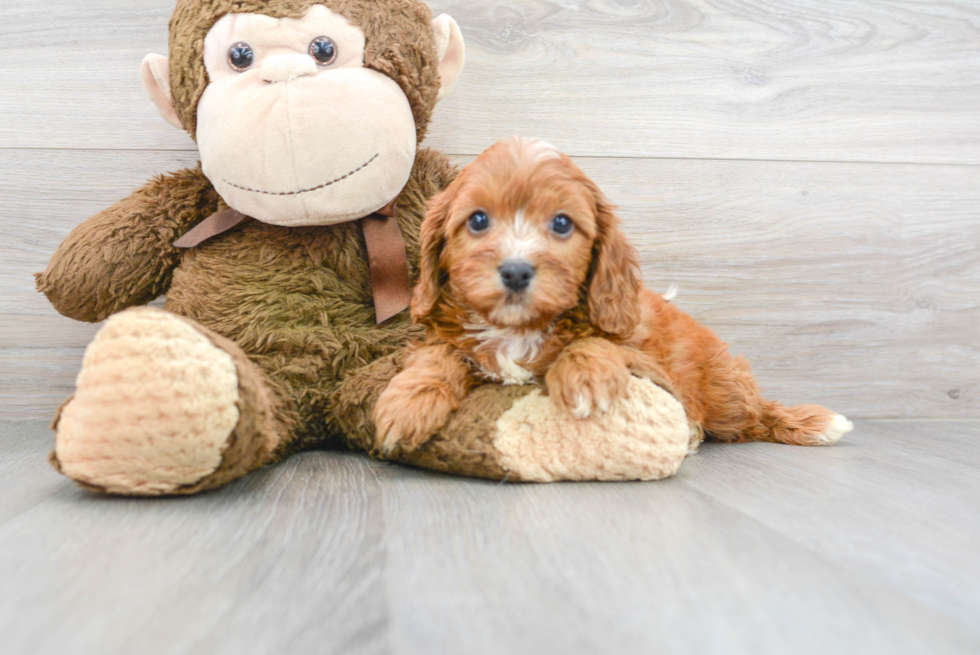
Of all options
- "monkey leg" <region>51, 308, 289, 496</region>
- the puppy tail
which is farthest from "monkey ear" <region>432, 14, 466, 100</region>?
the puppy tail

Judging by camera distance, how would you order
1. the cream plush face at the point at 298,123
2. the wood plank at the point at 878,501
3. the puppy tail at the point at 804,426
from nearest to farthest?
the wood plank at the point at 878,501
the cream plush face at the point at 298,123
the puppy tail at the point at 804,426

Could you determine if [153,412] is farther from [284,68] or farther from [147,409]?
[284,68]

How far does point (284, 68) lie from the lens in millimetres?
1446

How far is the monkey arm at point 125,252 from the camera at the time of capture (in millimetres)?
1582

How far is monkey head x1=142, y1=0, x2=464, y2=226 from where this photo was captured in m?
1.44

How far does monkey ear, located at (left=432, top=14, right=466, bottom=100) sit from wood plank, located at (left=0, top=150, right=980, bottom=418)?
310 mm

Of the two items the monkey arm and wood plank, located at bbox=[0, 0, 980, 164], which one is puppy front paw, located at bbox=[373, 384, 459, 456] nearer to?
the monkey arm

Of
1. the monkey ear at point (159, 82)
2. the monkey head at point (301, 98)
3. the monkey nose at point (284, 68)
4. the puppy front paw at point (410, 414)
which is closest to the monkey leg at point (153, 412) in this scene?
the puppy front paw at point (410, 414)

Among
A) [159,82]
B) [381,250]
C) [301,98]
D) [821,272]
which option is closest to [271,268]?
[381,250]

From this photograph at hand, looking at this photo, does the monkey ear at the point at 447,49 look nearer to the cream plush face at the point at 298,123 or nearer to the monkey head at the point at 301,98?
the monkey head at the point at 301,98

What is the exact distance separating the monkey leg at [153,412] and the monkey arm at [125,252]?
21.2 inches

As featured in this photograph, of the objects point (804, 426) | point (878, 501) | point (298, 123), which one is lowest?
point (804, 426)

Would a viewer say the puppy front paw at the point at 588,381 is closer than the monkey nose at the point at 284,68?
Yes

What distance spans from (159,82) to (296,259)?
52cm
